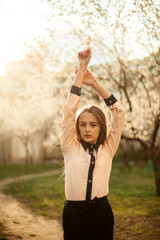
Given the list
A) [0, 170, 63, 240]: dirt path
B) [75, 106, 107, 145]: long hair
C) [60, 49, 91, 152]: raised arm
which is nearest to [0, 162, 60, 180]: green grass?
[0, 170, 63, 240]: dirt path

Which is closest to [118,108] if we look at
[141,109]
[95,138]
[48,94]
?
[95,138]

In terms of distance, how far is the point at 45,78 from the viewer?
971 cm

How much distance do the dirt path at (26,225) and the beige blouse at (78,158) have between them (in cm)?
264

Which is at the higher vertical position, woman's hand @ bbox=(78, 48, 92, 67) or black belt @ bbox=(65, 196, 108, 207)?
woman's hand @ bbox=(78, 48, 92, 67)

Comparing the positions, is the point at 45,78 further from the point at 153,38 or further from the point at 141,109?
the point at 153,38

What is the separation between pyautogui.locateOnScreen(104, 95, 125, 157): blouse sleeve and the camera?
7.92 feet

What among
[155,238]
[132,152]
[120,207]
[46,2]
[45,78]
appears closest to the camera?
[155,238]

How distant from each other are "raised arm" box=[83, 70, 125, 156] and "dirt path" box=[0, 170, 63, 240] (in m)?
2.78

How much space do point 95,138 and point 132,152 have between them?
23.6 m

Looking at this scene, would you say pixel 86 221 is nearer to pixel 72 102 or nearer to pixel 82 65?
pixel 72 102

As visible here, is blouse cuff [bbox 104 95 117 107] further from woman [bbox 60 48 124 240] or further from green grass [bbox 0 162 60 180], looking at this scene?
green grass [bbox 0 162 60 180]

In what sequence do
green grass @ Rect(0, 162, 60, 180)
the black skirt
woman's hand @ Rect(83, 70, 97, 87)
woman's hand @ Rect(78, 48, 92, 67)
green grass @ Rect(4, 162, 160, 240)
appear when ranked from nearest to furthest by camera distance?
the black skirt
woman's hand @ Rect(78, 48, 92, 67)
woman's hand @ Rect(83, 70, 97, 87)
green grass @ Rect(4, 162, 160, 240)
green grass @ Rect(0, 162, 60, 180)

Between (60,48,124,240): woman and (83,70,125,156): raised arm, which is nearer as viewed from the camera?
(60,48,124,240): woman

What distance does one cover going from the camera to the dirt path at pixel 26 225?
14.9 feet
